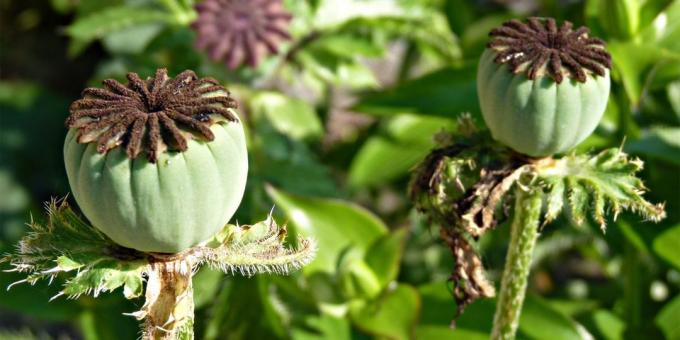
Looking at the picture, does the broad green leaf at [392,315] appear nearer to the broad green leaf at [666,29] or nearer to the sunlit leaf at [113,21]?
the broad green leaf at [666,29]

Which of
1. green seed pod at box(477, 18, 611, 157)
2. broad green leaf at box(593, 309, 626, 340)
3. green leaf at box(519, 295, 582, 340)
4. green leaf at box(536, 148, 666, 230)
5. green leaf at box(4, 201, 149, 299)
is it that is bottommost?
broad green leaf at box(593, 309, 626, 340)

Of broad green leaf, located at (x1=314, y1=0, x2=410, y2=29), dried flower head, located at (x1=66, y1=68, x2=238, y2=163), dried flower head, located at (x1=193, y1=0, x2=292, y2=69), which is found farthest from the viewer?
broad green leaf, located at (x1=314, y1=0, x2=410, y2=29)

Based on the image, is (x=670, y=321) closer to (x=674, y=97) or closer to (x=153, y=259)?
(x=674, y=97)

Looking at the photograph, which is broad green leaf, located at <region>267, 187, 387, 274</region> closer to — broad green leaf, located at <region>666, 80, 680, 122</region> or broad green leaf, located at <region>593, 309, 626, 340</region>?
broad green leaf, located at <region>593, 309, 626, 340</region>

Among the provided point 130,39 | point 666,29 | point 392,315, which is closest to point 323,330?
point 392,315

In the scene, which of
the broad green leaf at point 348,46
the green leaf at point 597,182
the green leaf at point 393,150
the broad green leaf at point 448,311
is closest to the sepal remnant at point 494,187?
the green leaf at point 597,182

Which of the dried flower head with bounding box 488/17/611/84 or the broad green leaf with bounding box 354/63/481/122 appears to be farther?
the broad green leaf with bounding box 354/63/481/122

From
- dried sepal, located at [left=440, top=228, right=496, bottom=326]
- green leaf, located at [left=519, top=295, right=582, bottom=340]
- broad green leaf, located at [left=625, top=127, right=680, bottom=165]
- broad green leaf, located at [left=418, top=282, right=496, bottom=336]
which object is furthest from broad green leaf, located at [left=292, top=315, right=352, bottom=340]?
broad green leaf, located at [left=625, top=127, right=680, bottom=165]
